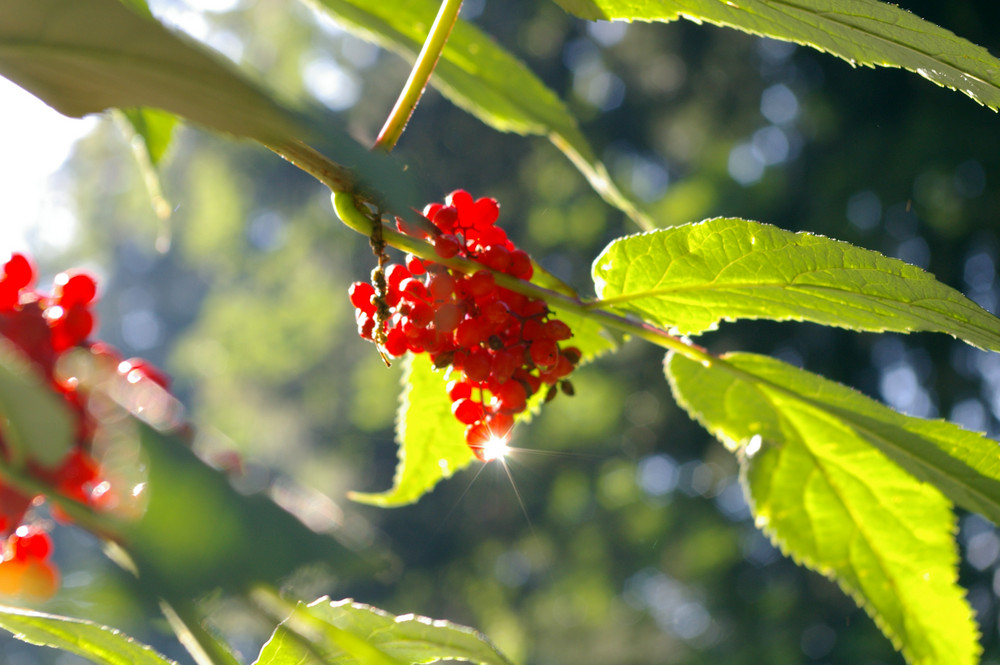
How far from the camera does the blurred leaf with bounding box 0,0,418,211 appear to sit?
0.46 meters

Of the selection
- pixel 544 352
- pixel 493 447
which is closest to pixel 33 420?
pixel 544 352

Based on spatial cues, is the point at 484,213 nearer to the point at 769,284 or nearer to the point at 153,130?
the point at 769,284

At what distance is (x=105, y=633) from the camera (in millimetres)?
809

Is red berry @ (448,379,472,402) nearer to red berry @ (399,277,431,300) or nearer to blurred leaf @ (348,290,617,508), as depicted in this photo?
blurred leaf @ (348,290,617,508)

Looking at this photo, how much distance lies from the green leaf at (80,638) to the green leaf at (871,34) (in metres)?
0.88

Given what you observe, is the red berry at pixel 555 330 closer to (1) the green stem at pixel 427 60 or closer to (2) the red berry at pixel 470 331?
(2) the red berry at pixel 470 331

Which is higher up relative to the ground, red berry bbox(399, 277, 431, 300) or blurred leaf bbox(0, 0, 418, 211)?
blurred leaf bbox(0, 0, 418, 211)

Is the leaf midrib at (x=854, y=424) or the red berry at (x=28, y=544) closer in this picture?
the leaf midrib at (x=854, y=424)

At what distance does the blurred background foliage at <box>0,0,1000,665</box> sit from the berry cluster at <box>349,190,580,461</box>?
372cm

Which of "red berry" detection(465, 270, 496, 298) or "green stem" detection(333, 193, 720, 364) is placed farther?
"red berry" detection(465, 270, 496, 298)

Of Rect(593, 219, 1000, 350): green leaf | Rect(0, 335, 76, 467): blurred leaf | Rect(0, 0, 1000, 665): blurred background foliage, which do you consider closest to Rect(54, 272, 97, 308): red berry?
Rect(593, 219, 1000, 350): green leaf

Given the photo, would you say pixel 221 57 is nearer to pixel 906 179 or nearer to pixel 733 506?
pixel 906 179

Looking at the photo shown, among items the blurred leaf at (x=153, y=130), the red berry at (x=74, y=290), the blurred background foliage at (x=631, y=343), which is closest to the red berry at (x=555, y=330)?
the blurred leaf at (x=153, y=130)

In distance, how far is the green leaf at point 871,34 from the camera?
785 millimetres
